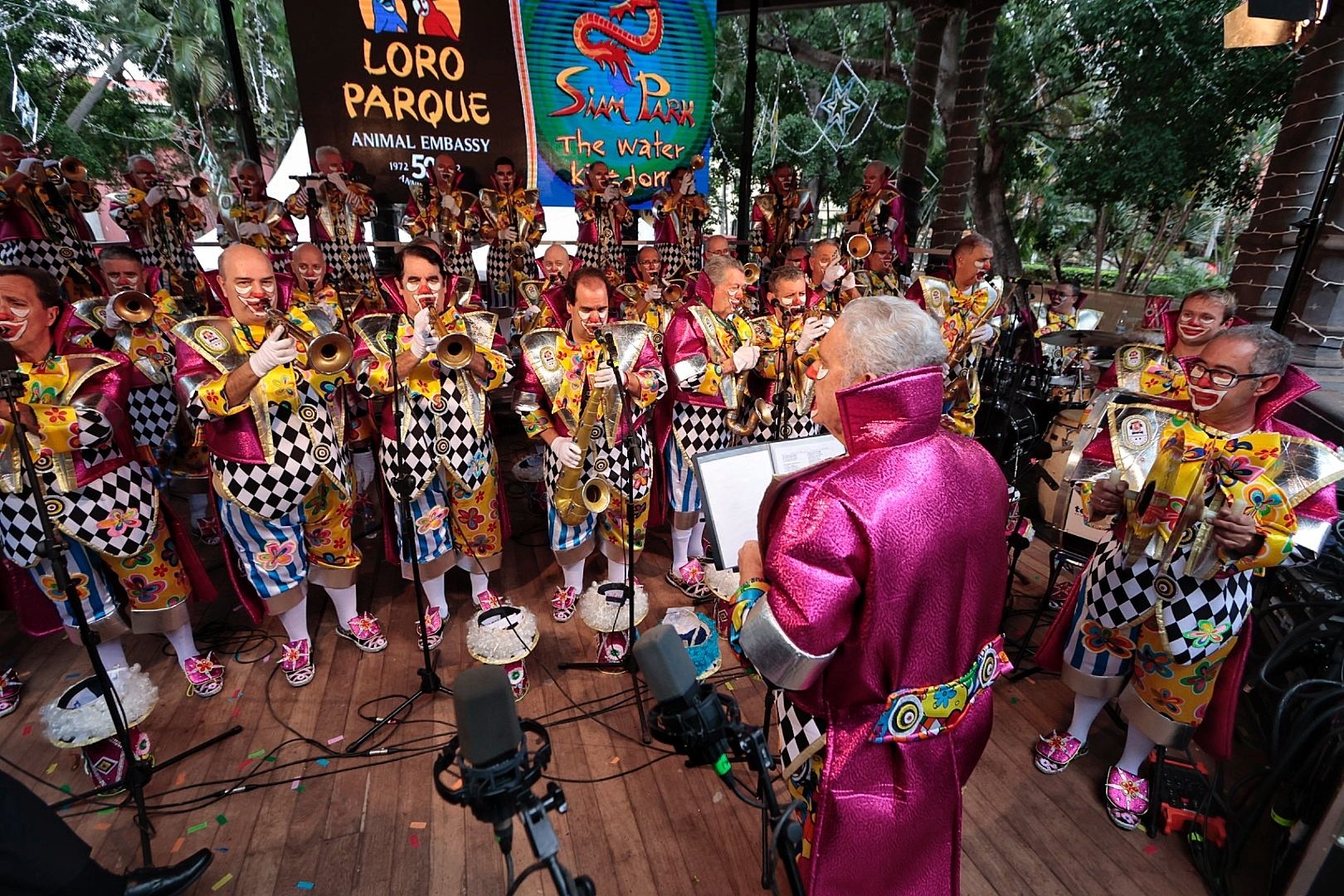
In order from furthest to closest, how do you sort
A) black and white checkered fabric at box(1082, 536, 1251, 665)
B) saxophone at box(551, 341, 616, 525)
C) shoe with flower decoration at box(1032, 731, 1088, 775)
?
1. saxophone at box(551, 341, 616, 525)
2. shoe with flower decoration at box(1032, 731, 1088, 775)
3. black and white checkered fabric at box(1082, 536, 1251, 665)

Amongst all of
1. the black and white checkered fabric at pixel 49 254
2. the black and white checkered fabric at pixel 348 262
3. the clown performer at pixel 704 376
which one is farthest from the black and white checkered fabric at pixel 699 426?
the black and white checkered fabric at pixel 49 254

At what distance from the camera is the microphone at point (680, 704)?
3.69ft

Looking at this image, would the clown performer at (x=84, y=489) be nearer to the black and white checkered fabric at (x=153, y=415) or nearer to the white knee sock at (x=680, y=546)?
the black and white checkered fabric at (x=153, y=415)

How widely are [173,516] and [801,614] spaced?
3149 mm

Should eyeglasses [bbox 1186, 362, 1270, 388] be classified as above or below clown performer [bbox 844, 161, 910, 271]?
below

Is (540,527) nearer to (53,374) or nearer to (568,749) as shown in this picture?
(568,749)

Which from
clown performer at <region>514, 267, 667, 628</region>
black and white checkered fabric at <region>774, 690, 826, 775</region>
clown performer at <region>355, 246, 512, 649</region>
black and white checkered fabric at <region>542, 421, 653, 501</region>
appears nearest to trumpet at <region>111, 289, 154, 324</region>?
clown performer at <region>355, 246, 512, 649</region>

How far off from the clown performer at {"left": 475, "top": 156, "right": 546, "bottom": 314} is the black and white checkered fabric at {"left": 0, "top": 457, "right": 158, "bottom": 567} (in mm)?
4634

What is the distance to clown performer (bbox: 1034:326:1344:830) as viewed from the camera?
1970mm

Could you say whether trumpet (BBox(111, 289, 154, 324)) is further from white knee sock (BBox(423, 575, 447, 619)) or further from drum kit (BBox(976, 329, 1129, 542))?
drum kit (BBox(976, 329, 1129, 542))

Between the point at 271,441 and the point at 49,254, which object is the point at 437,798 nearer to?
the point at 271,441

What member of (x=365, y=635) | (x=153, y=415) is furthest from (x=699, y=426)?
(x=153, y=415)

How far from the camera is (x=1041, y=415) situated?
5059 millimetres

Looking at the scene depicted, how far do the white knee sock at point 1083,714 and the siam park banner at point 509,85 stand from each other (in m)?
7.24
